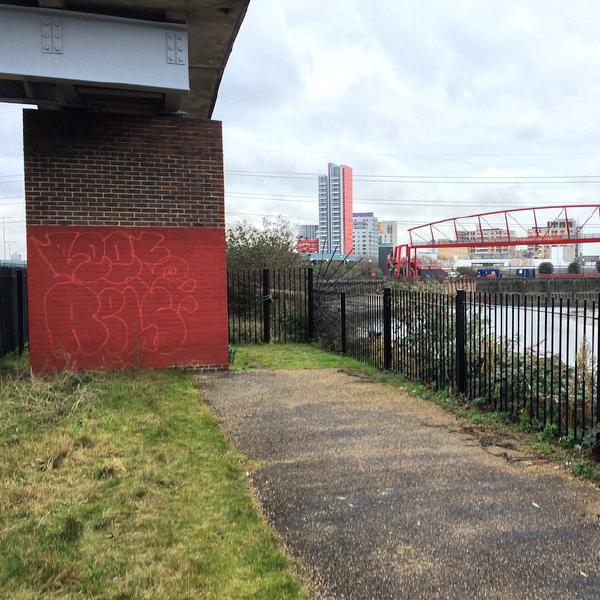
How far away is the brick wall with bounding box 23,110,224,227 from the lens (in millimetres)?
8242

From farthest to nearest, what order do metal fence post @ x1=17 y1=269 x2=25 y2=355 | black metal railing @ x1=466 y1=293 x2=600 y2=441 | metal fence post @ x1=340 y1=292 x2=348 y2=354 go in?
metal fence post @ x1=340 y1=292 x2=348 y2=354, metal fence post @ x1=17 y1=269 x2=25 y2=355, black metal railing @ x1=466 y1=293 x2=600 y2=441

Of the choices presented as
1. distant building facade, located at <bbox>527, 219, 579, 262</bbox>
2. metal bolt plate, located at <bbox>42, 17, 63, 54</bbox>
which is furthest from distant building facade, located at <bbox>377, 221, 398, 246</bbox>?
metal bolt plate, located at <bbox>42, 17, 63, 54</bbox>

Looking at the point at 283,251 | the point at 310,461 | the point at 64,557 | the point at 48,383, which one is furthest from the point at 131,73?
the point at 283,251

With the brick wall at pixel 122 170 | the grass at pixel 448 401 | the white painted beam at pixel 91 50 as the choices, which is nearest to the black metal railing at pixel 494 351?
Result: the grass at pixel 448 401

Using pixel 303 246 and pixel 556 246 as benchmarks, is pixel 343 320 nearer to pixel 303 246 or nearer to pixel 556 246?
pixel 303 246

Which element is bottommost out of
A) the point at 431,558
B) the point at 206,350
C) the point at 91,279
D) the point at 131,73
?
the point at 431,558

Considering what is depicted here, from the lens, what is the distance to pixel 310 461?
4.82 meters

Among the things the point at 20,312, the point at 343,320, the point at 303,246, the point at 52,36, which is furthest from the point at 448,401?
the point at 303,246

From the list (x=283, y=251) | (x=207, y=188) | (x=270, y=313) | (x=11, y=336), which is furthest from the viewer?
(x=283, y=251)

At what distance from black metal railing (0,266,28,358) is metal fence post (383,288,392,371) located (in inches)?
250

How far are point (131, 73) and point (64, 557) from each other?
614 centimetres

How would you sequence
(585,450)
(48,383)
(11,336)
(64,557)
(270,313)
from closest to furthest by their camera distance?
(64,557) < (585,450) < (48,383) < (11,336) < (270,313)

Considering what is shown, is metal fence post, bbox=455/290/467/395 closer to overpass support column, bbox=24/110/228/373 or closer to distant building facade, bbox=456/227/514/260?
overpass support column, bbox=24/110/228/373

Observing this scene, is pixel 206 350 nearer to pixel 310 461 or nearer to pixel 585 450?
pixel 310 461
